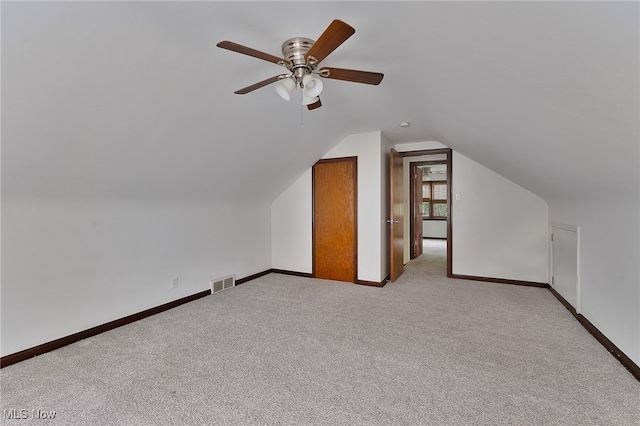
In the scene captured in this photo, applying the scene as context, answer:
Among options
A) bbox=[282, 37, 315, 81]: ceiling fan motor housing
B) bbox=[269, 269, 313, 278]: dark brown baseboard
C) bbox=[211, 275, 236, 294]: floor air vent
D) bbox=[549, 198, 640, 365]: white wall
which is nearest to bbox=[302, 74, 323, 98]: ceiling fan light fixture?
bbox=[282, 37, 315, 81]: ceiling fan motor housing

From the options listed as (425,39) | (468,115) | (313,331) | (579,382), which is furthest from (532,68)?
(313,331)

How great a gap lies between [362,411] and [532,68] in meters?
1.99

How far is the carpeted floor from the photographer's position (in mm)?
1541

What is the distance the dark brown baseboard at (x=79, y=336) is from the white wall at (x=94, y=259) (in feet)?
0.13

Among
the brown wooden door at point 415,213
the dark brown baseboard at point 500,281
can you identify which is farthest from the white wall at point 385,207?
the brown wooden door at point 415,213

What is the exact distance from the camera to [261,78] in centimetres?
217

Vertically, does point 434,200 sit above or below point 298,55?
below

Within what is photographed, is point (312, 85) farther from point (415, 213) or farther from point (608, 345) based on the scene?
point (415, 213)

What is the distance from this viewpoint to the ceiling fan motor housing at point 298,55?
5.64 feet

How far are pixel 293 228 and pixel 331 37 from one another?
11.5 feet

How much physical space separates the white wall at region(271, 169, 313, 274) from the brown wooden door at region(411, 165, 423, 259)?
257cm

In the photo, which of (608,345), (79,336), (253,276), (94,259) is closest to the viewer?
(608,345)

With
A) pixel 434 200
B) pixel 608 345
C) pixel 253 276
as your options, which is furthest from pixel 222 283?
pixel 434 200

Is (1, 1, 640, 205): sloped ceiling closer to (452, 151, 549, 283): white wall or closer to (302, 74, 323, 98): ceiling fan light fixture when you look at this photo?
(302, 74, 323, 98): ceiling fan light fixture
